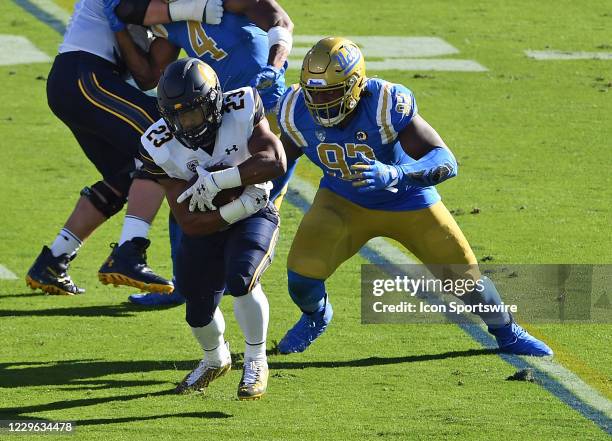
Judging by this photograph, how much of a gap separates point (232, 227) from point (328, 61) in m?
0.89

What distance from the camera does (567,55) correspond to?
12797mm

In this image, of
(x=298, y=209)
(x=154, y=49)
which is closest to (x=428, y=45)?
(x=298, y=209)

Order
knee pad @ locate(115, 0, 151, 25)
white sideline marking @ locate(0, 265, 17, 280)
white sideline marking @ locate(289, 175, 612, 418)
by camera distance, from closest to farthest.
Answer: white sideline marking @ locate(289, 175, 612, 418) → knee pad @ locate(115, 0, 151, 25) → white sideline marking @ locate(0, 265, 17, 280)

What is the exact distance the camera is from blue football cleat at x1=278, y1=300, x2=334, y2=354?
6.90 meters

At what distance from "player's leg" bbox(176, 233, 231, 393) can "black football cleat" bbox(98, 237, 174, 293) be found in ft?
2.65

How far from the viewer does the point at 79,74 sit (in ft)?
25.5

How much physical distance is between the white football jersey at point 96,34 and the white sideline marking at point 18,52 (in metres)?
4.53

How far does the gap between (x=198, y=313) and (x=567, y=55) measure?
7350mm

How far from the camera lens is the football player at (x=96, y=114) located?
7629 millimetres

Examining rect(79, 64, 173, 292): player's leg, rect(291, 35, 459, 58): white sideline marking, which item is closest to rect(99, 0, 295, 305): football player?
rect(79, 64, 173, 292): player's leg

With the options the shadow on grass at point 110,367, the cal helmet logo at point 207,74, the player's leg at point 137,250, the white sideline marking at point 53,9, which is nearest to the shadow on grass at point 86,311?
the player's leg at point 137,250

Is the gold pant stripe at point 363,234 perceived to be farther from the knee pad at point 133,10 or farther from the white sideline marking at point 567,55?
the white sideline marking at point 567,55

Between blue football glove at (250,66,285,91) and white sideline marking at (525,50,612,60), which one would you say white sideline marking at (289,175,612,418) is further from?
white sideline marking at (525,50,612,60)

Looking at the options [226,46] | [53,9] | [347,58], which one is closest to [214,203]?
[347,58]
